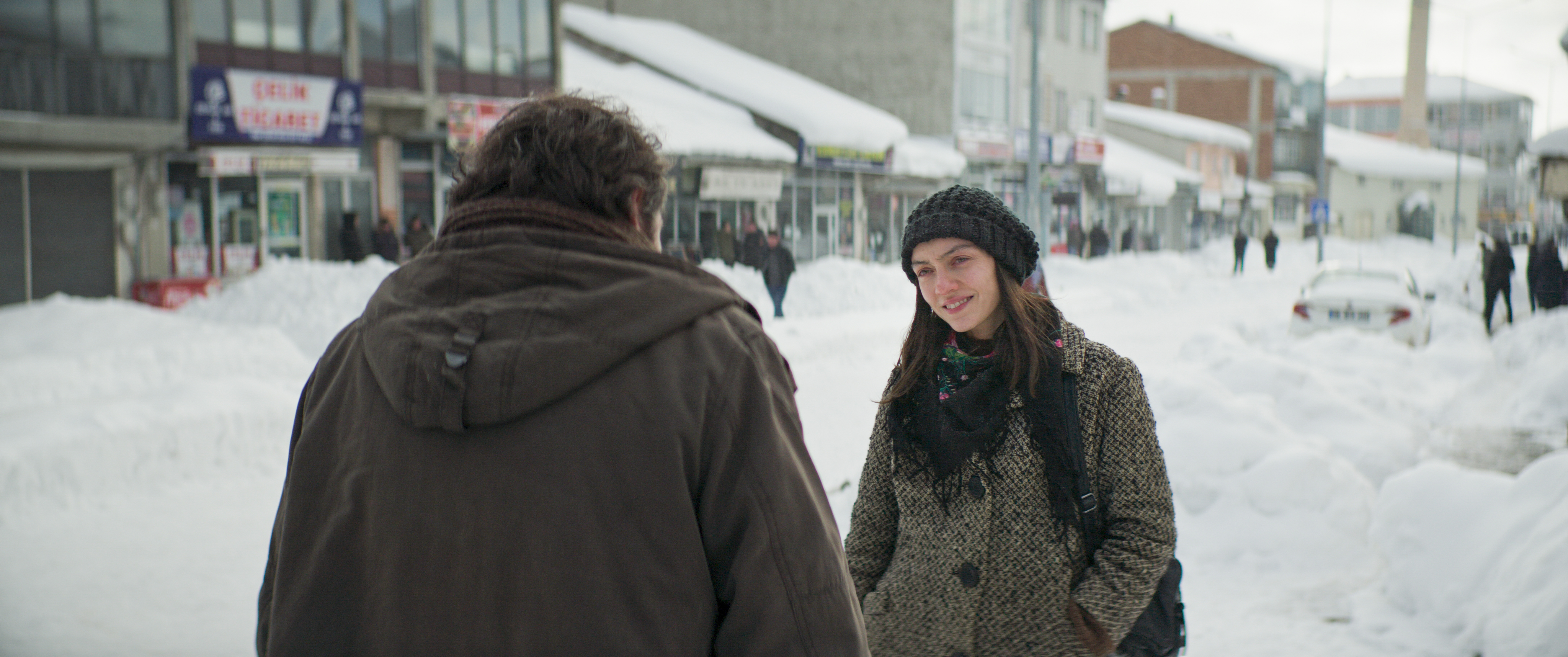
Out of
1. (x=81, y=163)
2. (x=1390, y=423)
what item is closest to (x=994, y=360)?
(x=1390, y=423)

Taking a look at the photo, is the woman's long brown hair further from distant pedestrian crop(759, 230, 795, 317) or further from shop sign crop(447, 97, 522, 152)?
shop sign crop(447, 97, 522, 152)

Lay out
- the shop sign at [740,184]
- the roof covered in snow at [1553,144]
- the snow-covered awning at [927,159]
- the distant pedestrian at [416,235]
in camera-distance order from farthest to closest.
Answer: the snow-covered awning at [927,159]
the shop sign at [740,184]
the distant pedestrian at [416,235]
the roof covered in snow at [1553,144]

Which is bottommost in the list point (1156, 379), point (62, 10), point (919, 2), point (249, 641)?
point (249, 641)

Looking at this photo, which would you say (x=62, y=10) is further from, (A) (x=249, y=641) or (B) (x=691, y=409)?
(B) (x=691, y=409)

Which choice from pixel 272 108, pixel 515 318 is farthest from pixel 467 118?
pixel 515 318

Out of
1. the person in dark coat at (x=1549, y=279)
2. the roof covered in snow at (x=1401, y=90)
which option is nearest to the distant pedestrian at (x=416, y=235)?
the person in dark coat at (x=1549, y=279)

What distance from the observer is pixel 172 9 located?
18.1 meters

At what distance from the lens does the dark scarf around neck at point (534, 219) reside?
1.71 metres

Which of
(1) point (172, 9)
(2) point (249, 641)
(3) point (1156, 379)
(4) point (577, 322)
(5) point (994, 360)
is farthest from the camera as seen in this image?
(1) point (172, 9)

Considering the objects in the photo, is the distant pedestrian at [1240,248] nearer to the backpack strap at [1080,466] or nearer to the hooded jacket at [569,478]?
the backpack strap at [1080,466]

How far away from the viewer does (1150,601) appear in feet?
8.44

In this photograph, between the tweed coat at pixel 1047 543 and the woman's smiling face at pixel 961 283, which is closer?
the tweed coat at pixel 1047 543

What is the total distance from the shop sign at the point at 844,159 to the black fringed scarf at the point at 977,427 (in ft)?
82.3

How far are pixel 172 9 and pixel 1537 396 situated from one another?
1847cm
